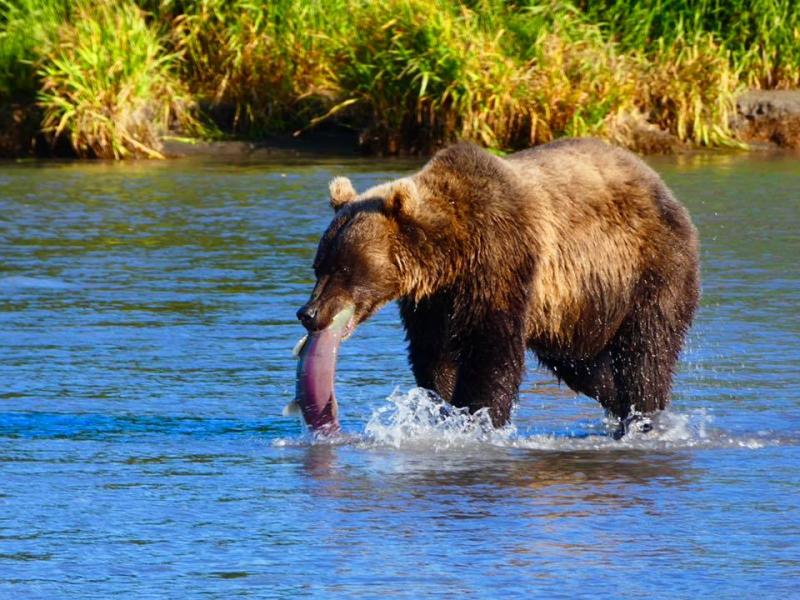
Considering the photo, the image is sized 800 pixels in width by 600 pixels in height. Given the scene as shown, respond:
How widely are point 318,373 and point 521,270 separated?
0.85 m

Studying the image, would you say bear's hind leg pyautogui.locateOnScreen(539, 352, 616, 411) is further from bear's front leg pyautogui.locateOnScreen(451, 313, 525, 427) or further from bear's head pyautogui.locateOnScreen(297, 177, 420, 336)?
bear's head pyautogui.locateOnScreen(297, 177, 420, 336)

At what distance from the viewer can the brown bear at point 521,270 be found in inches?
233

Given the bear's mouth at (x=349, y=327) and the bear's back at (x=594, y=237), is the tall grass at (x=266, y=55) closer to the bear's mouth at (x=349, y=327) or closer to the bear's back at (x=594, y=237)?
the bear's back at (x=594, y=237)

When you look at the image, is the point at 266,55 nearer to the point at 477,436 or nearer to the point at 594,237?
the point at 594,237

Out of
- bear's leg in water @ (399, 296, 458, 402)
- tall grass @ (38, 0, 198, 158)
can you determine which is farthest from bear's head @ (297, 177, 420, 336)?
tall grass @ (38, 0, 198, 158)

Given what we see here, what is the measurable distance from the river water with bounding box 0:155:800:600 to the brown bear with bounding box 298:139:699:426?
0.67 feet

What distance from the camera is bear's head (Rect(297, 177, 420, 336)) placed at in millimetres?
5832

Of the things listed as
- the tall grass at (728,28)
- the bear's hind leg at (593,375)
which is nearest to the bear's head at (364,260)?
the bear's hind leg at (593,375)

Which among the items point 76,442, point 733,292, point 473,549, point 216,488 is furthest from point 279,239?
point 473,549

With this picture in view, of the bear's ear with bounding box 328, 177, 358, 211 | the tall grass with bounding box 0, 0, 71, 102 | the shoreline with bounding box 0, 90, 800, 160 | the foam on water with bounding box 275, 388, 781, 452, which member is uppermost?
the tall grass with bounding box 0, 0, 71, 102

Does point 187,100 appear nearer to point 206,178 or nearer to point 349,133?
point 349,133

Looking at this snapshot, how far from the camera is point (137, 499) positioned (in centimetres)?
515

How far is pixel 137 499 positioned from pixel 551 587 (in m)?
1.57

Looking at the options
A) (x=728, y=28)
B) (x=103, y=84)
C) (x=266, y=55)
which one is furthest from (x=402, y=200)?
(x=728, y=28)
